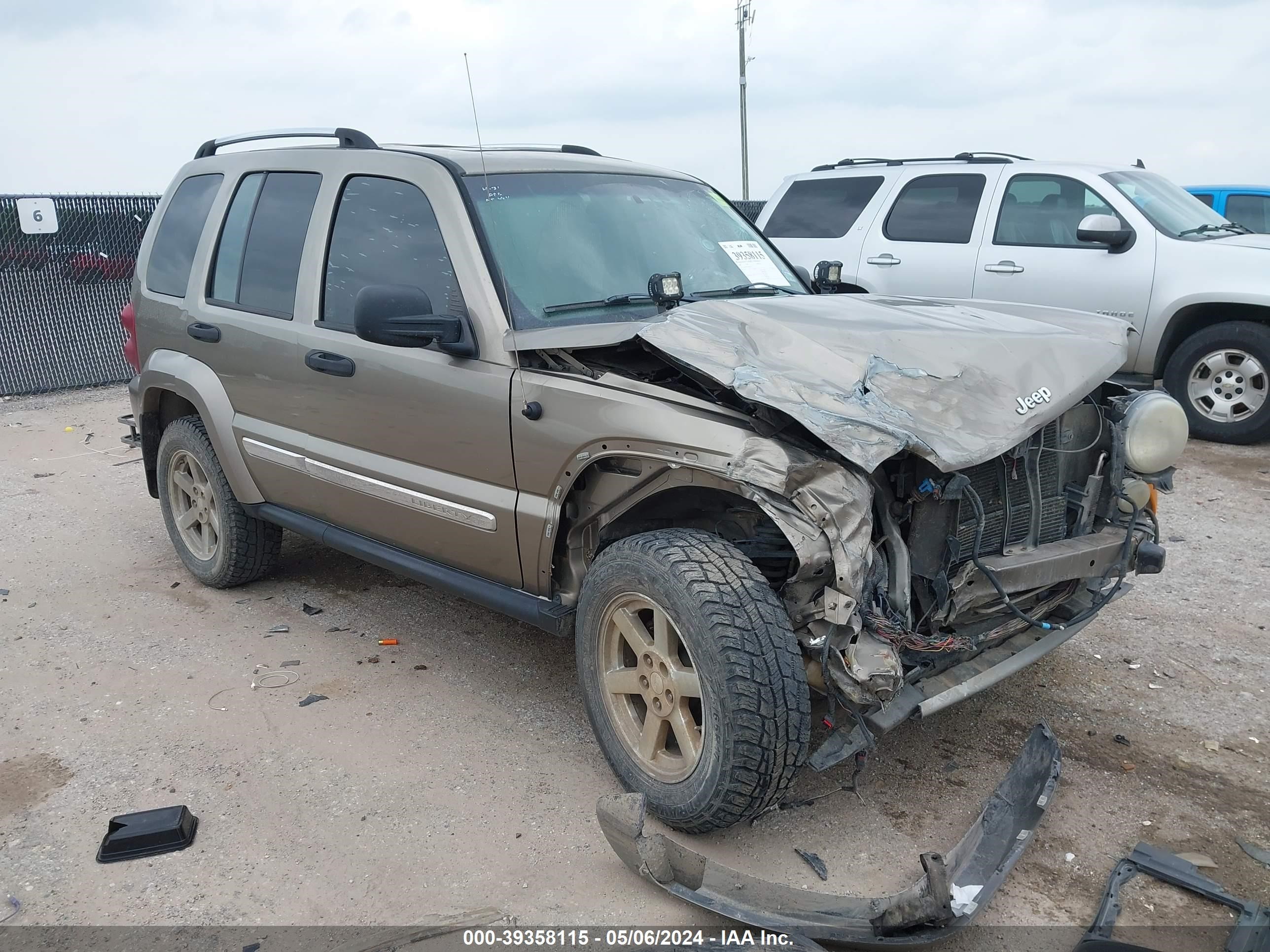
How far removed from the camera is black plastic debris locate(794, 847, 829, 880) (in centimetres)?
293

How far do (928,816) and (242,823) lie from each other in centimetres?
214

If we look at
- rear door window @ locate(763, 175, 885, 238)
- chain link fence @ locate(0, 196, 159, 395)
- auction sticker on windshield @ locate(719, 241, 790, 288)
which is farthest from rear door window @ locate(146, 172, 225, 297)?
chain link fence @ locate(0, 196, 159, 395)

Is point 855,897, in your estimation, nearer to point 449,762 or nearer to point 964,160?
point 449,762

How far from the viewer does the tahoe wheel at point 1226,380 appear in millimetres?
7371

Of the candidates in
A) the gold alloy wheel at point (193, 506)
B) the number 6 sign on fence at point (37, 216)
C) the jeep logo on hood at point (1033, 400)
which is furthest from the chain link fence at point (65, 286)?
the jeep logo on hood at point (1033, 400)

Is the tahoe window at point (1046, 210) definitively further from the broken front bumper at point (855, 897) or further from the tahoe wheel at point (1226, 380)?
the broken front bumper at point (855, 897)

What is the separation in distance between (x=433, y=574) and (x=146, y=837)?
1281mm

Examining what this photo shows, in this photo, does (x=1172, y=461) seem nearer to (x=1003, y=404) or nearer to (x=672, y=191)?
(x=1003, y=404)

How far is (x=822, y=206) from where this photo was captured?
9188 mm

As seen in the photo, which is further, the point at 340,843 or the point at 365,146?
the point at 365,146

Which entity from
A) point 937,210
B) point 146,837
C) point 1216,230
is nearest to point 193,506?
point 146,837

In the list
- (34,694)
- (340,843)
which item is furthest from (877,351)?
(34,694)

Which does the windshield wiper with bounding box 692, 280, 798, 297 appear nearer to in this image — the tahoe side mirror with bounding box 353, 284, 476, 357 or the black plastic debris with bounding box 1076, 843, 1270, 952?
the tahoe side mirror with bounding box 353, 284, 476, 357

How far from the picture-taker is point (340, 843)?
3.09 meters
